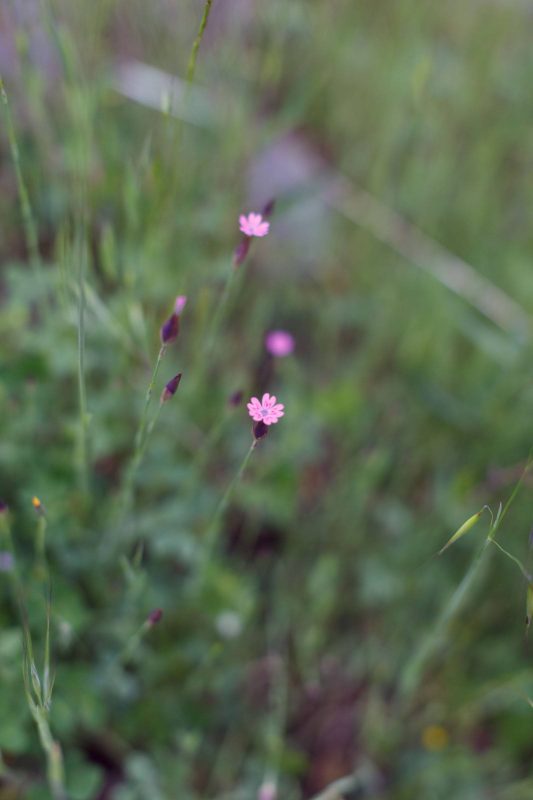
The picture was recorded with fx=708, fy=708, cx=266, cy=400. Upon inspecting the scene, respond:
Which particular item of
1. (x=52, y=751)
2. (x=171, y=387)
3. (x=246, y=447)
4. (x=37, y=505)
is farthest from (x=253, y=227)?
(x=52, y=751)

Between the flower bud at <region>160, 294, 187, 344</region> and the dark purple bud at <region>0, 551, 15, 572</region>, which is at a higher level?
the flower bud at <region>160, 294, 187, 344</region>

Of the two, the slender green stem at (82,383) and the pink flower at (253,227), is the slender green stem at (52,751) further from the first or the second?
the pink flower at (253,227)

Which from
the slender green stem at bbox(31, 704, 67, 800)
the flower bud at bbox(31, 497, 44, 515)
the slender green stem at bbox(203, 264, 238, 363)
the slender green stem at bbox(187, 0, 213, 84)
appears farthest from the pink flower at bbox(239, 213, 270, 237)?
the slender green stem at bbox(31, 704, 67, 800)

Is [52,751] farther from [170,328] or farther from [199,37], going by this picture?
[199,37]

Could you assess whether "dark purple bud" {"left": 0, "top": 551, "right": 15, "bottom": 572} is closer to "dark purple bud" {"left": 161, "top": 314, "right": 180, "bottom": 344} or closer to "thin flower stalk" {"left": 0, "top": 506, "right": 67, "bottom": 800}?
"thin flower stalk" {"left": 0, "top": 506, "right": 67, "bottom": 800}

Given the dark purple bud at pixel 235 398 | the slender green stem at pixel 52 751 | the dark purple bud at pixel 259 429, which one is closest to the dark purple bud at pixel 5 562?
the slender green stem at pixel 52 751

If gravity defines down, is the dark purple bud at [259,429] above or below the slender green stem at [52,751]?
above

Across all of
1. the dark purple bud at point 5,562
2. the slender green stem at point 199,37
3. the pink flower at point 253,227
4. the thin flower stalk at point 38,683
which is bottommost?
the dark purple bud at point 5,562

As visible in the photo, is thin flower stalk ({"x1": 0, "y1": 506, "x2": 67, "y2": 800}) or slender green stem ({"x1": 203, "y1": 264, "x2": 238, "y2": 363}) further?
slender green stem ({"x1": 203, "y1": 264, "x2": 238, "y2": 363})
